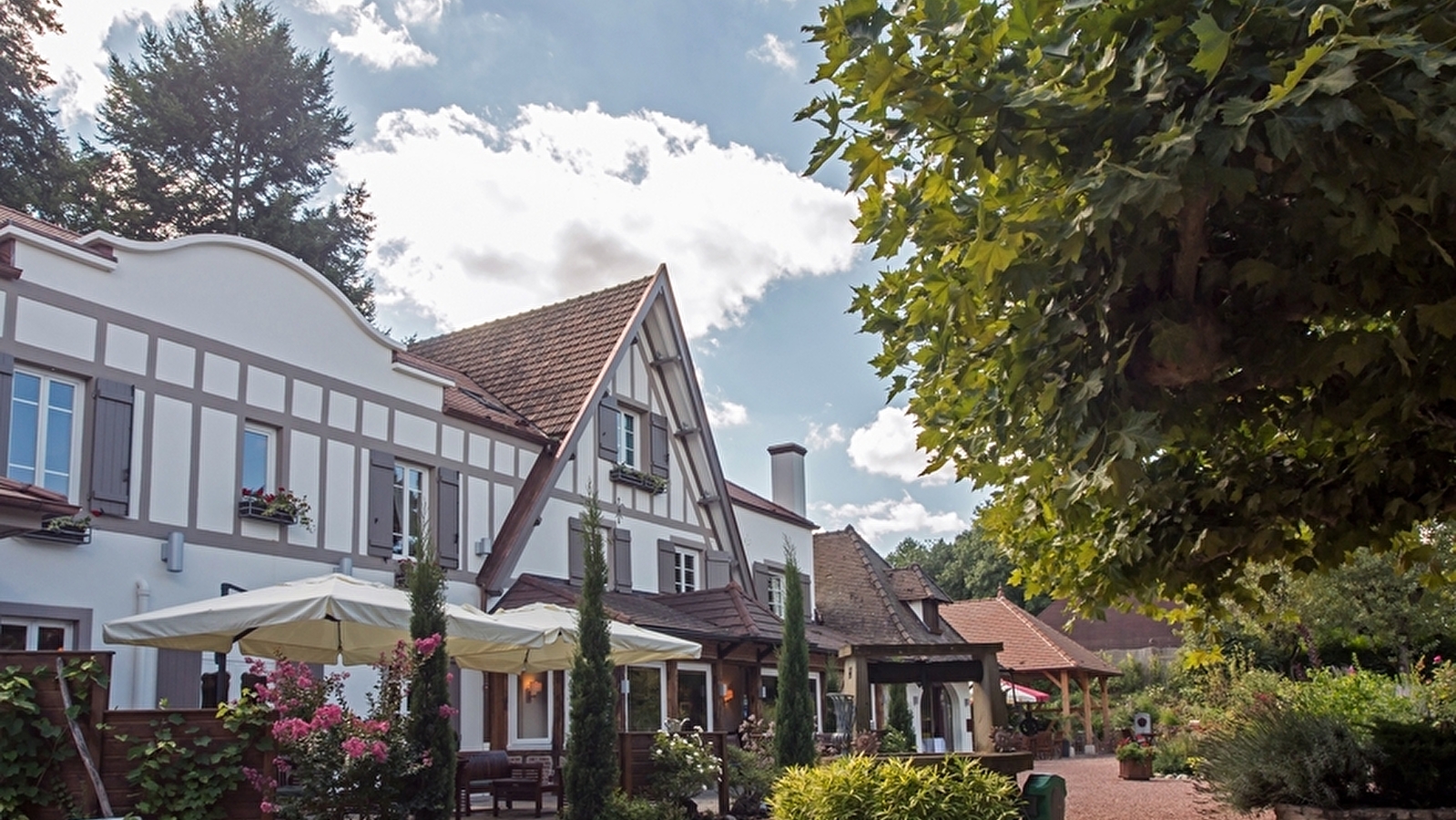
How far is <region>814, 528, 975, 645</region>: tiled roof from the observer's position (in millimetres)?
30578

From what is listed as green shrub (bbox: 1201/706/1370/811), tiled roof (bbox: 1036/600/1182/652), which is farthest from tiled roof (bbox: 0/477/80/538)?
tiled roof (bbox: 1036/600/1182/652)

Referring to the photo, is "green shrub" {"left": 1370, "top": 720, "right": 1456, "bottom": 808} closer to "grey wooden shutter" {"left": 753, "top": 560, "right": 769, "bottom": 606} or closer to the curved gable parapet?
the curved gable parapet

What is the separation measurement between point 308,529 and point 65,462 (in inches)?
130

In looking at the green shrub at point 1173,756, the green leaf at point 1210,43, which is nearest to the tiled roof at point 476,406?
the green shrub at point 1173,756

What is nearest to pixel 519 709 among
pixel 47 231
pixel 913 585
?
pixel 47 231

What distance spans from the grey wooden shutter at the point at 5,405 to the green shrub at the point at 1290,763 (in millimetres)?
11899

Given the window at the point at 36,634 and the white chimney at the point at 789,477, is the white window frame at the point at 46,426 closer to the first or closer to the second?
the window at the point at 36,634

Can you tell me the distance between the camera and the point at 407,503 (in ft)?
57.1

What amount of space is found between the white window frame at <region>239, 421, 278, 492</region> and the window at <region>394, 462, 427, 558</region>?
2.19 m

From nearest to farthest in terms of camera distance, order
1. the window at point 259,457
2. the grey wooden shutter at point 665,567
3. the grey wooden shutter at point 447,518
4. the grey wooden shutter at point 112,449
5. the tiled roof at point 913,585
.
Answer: the grey wooden shutter at point 112,449, the window at point 259,457, the grey wooden shutter at point 447,518, the grey wooden shutter at point 665,567, the tiled roof at point 913,585

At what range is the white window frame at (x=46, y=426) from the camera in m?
12.4

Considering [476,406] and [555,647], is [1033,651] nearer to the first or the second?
[476,406]

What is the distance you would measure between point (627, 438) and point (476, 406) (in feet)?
10.3

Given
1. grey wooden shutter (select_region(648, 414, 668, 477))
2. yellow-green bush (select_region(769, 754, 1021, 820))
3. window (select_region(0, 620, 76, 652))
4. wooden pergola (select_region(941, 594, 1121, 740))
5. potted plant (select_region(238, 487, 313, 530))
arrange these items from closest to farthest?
yellow-green bush (select_region(769, 754, 1021, 820)), window (select_region(0, 620, 76, 652)), potted plant (select_region(238, 487, 313, 530)), grey wooden shutter (select_region(648, 414, 668, 477)), wooden pergola (select_region(941, 594, 1121, 740))
